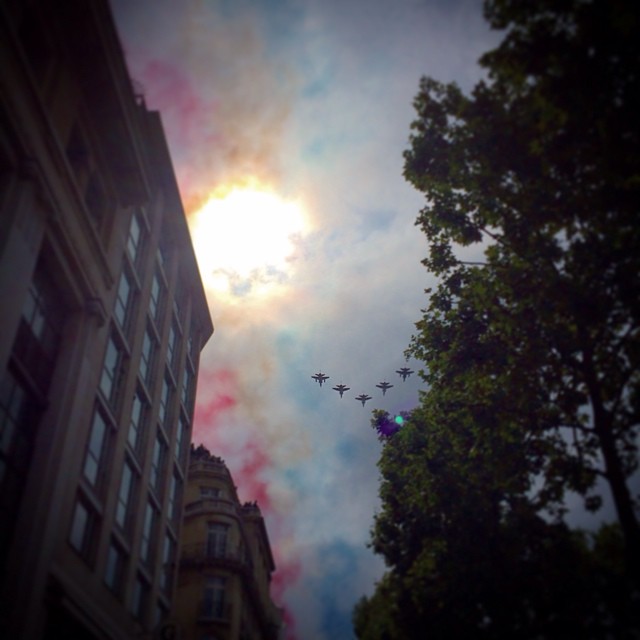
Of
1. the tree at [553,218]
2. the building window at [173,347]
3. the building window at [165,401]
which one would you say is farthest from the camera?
the building window at [173,347]

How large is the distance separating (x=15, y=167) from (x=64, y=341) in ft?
22.1

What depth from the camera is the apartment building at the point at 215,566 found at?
3972 cm

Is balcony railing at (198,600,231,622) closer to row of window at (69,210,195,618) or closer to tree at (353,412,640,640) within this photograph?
row of window at (69,210,195,618)

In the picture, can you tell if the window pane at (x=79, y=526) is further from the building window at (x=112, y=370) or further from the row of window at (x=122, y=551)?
the building window at (x=112, y=370)

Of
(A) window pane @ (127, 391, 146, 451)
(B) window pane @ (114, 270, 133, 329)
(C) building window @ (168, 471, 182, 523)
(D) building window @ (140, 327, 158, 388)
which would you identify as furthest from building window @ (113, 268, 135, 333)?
(C) building window @ (168, 471, 182, 523)

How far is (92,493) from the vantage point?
72.2 feet

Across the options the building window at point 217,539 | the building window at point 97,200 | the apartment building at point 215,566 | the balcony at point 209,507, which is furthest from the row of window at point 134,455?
the building window at point 217,539

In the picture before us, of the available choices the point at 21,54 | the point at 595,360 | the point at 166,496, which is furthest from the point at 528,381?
the point at 166,496

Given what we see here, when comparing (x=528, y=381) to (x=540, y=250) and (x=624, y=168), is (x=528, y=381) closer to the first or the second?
(x=540, y=250)

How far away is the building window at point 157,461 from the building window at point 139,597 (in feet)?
14.5

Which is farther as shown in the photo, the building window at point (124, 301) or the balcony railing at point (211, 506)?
the balcony railing at point (211, 506)

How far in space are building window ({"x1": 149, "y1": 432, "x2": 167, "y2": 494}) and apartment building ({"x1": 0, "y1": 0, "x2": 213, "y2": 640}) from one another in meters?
0.20

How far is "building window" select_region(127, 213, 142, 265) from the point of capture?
28.5m

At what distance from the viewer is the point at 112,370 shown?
83.8 ft
